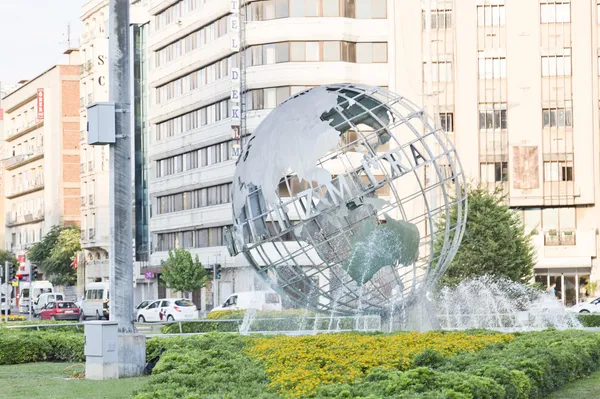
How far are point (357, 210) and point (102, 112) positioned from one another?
731 cm

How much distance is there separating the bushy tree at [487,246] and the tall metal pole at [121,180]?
30.0m

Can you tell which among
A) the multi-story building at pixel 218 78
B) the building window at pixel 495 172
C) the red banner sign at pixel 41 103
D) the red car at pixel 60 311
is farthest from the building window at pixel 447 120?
the red banner sign at pixel 41 103

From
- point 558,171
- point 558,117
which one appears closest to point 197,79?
point 558,117

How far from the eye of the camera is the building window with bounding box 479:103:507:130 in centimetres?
6719

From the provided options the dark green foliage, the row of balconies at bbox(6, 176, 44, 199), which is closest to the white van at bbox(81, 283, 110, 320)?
the row of balconies at bbox(6, 176, 44, 199)

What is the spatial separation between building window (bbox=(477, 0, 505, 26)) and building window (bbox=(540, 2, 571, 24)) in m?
2.30

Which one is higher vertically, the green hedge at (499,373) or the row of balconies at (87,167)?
the row of balconies at (87,167)

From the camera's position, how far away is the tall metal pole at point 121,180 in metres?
19.0

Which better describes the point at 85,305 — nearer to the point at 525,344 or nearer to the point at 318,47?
the point at 318,47

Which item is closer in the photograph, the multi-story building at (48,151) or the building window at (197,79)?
the building window at (197,79)

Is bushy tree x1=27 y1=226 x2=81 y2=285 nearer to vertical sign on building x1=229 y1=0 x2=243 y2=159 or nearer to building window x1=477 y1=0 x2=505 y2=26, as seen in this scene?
vertical sign on building x1=229 y1=0 x2=243 y2=159

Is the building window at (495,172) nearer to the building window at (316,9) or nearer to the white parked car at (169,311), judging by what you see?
the building window at (316,9)

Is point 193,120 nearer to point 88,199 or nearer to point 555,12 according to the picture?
point 88,199

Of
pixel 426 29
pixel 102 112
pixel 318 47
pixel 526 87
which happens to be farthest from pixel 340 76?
pixel 102 112
